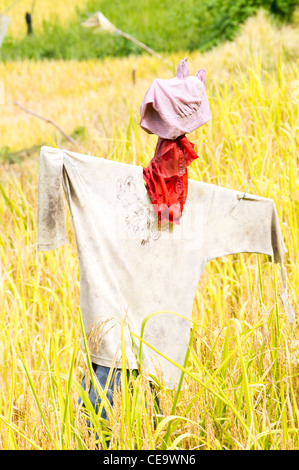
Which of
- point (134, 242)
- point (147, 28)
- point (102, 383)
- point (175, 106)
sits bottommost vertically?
point (102, 383)

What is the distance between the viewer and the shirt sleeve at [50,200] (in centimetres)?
78

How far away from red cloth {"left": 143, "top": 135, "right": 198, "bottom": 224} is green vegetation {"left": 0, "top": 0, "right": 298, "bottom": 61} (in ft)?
5.54

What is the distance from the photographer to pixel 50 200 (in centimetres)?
80

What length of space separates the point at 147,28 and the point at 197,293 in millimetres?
1733

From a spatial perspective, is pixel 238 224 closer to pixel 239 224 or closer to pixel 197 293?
pixel 239 224

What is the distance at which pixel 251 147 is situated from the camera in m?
1.57

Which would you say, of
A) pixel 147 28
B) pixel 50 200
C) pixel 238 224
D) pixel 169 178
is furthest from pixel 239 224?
pixel 147 28

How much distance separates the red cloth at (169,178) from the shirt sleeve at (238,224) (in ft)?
0.20

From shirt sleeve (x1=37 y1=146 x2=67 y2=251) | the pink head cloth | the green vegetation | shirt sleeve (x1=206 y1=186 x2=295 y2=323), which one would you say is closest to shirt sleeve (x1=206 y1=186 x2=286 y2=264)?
shirt sleeve (x1=206 y1=186 x2=295 y2=323)

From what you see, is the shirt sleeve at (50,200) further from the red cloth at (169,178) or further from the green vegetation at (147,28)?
the green vegetation at (147,28)

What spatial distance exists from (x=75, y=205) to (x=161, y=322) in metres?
0.22

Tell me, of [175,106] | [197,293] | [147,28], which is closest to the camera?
[175,106]

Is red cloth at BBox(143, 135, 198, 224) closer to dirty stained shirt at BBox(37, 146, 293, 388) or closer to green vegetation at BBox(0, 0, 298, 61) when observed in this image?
dirty stained shirt at BBox(37, 146, 293, 388)

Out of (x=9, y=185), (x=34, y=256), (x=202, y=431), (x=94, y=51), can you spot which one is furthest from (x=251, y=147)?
(x=94, y=51)
